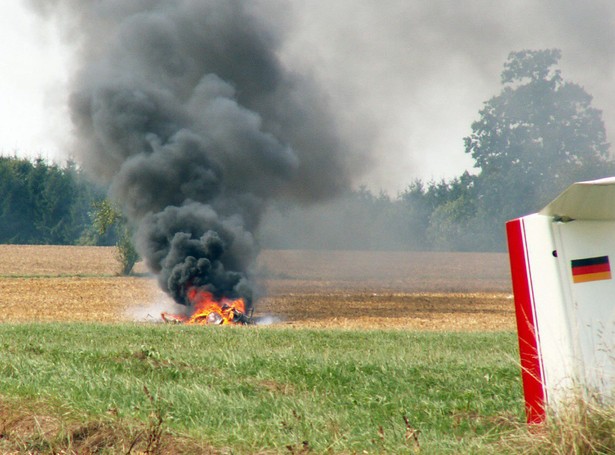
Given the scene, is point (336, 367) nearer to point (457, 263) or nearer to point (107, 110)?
point (107, 110)

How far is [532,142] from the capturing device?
6241 cm

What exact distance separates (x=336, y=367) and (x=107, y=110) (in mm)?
19237

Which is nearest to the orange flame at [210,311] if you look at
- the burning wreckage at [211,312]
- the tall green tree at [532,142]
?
the burning wreckage at [211,312]

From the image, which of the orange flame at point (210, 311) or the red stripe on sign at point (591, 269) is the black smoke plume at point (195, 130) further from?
the red stripe on sign at point (591, 269)

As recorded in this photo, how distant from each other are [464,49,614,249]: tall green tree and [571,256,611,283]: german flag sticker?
176 ft

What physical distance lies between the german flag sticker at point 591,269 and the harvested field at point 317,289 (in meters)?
15.5

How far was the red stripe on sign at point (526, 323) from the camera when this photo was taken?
5.42 m

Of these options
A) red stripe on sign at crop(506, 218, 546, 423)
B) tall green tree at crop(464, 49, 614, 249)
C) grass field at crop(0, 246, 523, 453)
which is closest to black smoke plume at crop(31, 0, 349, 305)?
grass field at crop(0, 246, 523, 453)

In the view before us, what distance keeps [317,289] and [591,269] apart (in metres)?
32.7

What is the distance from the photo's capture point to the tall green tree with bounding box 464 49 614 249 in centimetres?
5919

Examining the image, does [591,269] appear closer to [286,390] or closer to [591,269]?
[591,269]

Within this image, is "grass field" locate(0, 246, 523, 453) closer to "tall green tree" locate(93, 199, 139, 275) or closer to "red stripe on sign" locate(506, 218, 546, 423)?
"red stripe on sign" locate(506, 218, 546, 423)

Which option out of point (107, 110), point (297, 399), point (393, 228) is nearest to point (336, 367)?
point (297, 399)

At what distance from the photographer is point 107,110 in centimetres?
2650
